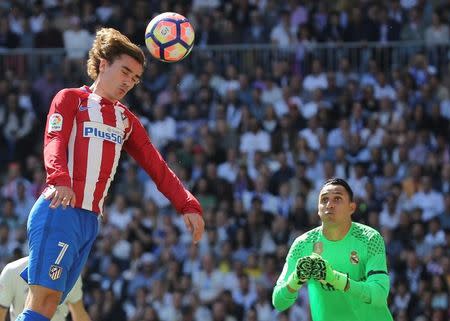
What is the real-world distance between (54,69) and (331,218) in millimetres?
12216

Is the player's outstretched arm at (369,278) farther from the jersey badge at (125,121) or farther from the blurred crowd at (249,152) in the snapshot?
the blurred crowd at (249,152)

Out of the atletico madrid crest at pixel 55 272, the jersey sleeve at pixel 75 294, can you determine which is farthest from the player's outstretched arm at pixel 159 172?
the jersey sleeve at pixel 75 294

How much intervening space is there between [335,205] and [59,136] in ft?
7.23

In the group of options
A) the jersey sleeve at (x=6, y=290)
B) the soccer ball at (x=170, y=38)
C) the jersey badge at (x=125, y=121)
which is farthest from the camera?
the soccer ball at (x=170, y=38)

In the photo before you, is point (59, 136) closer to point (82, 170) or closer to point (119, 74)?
point (82, 170)

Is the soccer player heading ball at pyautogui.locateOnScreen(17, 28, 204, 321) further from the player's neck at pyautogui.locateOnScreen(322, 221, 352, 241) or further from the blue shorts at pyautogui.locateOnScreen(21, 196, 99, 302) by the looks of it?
the player's neck at pyautogui.locateOnScreen(322, 221, 352, 241)

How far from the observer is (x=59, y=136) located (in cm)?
766

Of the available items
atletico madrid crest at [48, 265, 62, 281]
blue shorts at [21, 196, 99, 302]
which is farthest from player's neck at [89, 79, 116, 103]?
atletico madrid crest at [48, 265, 62, 281]

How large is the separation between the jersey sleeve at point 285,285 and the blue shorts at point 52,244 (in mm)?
1571

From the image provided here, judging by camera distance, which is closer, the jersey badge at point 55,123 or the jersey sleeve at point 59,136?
the jersey sleeve at point 59,136

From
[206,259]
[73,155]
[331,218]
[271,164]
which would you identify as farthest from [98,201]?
[271,164]

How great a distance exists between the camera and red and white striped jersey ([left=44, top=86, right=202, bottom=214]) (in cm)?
768

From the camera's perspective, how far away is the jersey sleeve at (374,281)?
8.05 meters

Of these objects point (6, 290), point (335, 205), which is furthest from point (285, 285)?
point (6, 290)
